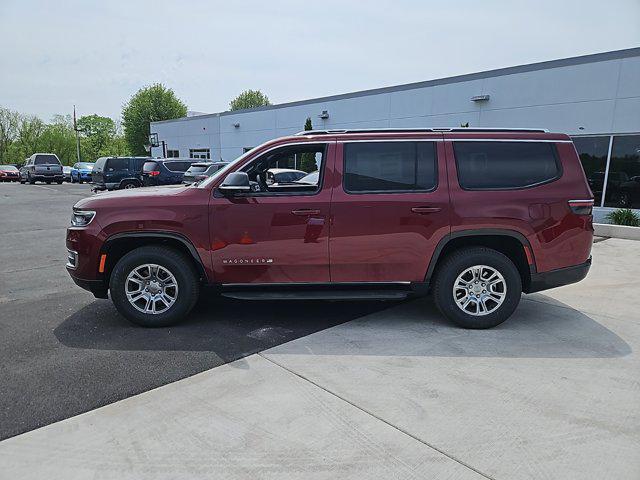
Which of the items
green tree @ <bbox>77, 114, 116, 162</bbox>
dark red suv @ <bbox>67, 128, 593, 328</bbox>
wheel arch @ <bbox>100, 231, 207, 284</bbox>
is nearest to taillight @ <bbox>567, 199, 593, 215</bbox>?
dark red suv @ <bbox>67, 128, 593, 328</bbox>

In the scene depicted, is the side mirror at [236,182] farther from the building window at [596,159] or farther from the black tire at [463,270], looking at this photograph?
the building window at [596,159]

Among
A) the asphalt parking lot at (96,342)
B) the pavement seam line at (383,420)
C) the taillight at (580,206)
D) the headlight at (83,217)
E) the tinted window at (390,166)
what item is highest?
the tinted window at (390,166)

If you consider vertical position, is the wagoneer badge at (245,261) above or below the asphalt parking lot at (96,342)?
above

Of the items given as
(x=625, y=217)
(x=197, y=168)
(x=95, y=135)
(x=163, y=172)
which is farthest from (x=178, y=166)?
(x=95, y=135)

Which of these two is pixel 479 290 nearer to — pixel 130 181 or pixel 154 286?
pixel 154 286

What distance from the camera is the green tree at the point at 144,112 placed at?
2172 inches

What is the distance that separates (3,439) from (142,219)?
87.8 inches

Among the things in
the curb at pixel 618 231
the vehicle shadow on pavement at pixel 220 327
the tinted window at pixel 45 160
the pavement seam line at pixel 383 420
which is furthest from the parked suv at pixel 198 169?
the tinted window at pixel 45 160

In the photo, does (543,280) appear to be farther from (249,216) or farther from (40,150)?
(40,150)

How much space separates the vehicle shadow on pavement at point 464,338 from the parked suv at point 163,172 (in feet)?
46.5

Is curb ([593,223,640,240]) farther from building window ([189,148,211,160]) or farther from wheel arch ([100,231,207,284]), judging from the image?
building window ([189,148,211,160])

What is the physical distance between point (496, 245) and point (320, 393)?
2.59 meters

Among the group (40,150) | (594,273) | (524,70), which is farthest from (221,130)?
(40,150)

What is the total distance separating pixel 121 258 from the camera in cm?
463
